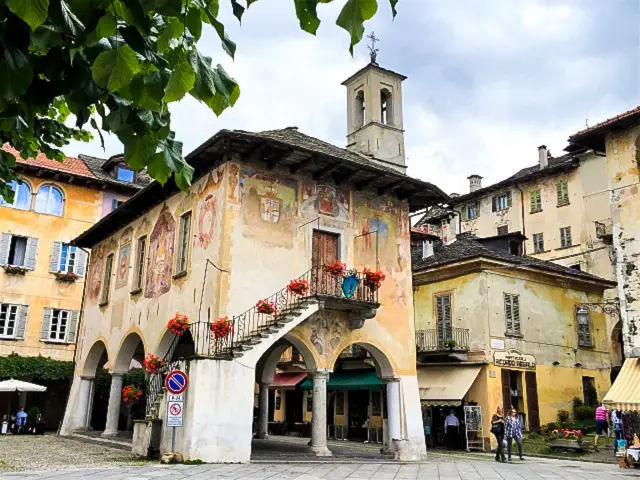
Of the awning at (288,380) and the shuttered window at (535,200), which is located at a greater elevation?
the shuttered window at (535,200)

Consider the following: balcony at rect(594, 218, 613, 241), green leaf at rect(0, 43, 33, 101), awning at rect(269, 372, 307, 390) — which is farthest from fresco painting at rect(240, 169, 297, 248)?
balcony at rect(594, 218, 613, 241)

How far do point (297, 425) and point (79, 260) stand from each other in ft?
45.6

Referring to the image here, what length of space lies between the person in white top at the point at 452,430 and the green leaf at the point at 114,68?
23.3 metres

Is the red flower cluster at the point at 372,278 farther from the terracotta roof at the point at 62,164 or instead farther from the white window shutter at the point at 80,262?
the white window shutter at the point at 80,262

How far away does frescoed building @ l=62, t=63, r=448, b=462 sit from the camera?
1580 cm

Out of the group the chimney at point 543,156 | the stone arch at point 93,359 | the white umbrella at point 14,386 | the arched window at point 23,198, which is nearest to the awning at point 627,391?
the stone arch at point 93,359

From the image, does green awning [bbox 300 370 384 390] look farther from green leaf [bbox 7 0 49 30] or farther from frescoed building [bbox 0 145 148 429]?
green leaf [bbox 7 0 49 30]

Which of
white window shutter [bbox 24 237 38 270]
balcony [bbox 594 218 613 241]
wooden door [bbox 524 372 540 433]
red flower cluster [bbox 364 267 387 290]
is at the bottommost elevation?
wooden door [bbox 524 372 540 433]

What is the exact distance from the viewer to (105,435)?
22547 millimetres

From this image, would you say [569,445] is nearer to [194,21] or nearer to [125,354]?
[125,354]

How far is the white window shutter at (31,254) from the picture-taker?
31016 mm

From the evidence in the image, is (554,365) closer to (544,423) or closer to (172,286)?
(544,423)

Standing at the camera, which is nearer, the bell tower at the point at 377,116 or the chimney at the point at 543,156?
the bell tower at the point at 377,116

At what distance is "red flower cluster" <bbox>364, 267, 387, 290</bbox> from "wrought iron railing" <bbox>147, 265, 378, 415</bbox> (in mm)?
70
